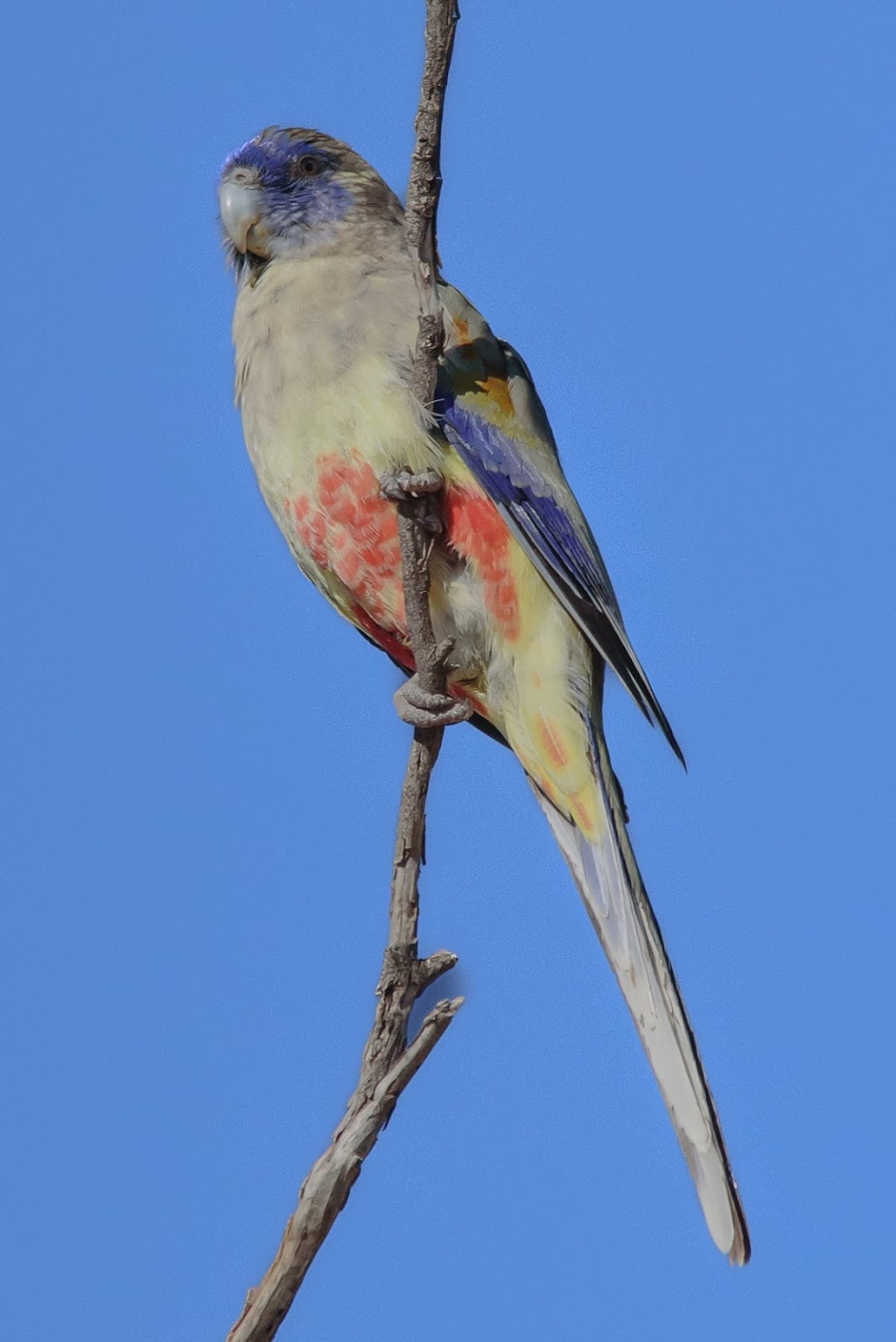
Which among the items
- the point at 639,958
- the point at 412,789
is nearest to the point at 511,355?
the point at 412,789

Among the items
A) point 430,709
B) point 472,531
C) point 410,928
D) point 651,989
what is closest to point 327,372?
point 472,531

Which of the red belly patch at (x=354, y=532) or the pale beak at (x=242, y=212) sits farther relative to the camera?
the pale beak at (x=242, y=212)

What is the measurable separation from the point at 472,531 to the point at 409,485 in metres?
0.33

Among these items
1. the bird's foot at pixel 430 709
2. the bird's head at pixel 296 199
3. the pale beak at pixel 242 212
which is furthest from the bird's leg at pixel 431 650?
the pale beak at pixel 242 212

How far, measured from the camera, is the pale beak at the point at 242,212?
541cm

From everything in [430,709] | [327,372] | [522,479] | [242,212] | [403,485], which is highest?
[242,212]

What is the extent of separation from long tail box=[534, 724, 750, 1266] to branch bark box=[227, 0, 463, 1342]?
673 millimetres

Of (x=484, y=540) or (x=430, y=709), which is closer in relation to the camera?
(x=430, y=709)

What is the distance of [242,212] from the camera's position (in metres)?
5.41

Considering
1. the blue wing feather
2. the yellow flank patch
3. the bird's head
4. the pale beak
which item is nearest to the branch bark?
the blue wing feather

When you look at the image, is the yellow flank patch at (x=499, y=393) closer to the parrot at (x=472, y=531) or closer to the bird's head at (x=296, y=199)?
the parrot at (x=472, y=531)

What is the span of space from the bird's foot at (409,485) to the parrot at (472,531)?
16 millimetres

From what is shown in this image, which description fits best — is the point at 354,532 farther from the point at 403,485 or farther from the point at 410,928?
the point at 410,928

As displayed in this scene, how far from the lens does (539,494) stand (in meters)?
4.89
